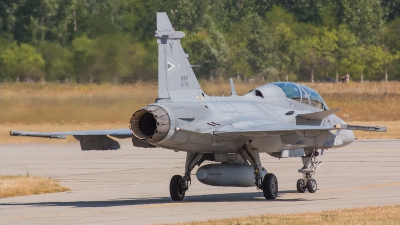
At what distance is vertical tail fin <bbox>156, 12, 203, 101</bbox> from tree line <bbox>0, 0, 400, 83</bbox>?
1005 centimetres

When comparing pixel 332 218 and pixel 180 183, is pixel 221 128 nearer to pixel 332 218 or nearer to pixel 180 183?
pixel 180 183

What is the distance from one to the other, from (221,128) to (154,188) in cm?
510

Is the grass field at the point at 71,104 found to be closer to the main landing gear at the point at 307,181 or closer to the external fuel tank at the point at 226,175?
the main landing gear at the point at 307,181

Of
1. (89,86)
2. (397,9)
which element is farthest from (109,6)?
(397,9)

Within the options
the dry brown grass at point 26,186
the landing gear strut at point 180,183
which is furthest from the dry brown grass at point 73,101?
the landing gear strut at point 180,183

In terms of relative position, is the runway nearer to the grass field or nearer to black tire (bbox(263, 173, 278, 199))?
black tire (bbox(263, 173, 278, 199))

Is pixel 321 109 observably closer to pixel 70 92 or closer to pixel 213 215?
pixel 213 215

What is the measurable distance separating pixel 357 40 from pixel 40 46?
143ft

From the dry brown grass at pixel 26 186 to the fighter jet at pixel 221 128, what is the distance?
257 centimetres

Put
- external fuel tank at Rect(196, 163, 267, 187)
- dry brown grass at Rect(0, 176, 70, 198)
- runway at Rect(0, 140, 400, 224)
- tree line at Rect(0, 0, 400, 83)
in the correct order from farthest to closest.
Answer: tree line at Rect(0, 0, 400, 83)
dry brown grass at Rect(0, 176, 70, 198)
external fuel tank at Rect(196, 163, 267, 187)
runway at Rect(0, 140, 400, 224)

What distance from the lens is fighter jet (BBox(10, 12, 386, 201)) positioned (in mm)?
16172

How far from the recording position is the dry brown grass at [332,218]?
13562mm

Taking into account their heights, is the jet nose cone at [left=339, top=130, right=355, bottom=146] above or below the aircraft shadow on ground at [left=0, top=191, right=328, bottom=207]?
above

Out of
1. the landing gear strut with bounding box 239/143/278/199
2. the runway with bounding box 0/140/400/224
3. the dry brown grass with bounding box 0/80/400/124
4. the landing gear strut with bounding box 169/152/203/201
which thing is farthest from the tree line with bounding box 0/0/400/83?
the landing gear strut with bounding box 239/143/278/199
